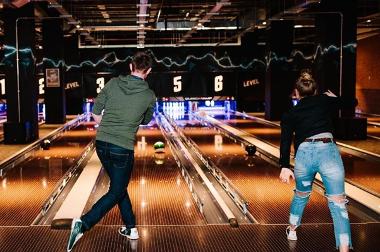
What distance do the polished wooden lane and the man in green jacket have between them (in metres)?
1.80

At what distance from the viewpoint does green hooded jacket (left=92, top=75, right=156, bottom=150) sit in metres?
4.34

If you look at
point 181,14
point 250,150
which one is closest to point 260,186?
point 250,150

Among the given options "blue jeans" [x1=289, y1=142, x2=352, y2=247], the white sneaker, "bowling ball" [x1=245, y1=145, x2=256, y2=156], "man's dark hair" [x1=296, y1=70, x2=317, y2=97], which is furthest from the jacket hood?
"bowling ball" [x1=245, y1=145, x2=256, y2=156]

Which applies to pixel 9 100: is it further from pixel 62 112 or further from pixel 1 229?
pixel 1 229

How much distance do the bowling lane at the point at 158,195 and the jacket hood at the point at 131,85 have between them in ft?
5.48

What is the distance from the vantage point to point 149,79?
83.0 feet

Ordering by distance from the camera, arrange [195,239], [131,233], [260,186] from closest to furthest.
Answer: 1. [131,233]
2. [195,239]
3. [260,186]

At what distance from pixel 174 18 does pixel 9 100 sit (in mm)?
7260

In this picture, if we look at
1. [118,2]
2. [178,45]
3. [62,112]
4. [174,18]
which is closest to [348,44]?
[118,2]

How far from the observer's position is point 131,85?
4414 mm

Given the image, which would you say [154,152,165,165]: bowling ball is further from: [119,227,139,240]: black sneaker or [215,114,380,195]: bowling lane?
[119,227,139,240]: black sneaker

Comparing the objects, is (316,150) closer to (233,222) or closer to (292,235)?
(292,235)

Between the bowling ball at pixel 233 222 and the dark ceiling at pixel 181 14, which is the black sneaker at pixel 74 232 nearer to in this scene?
the bowling ball at pixel 233 222

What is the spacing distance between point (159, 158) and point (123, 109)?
6430 millimetres
